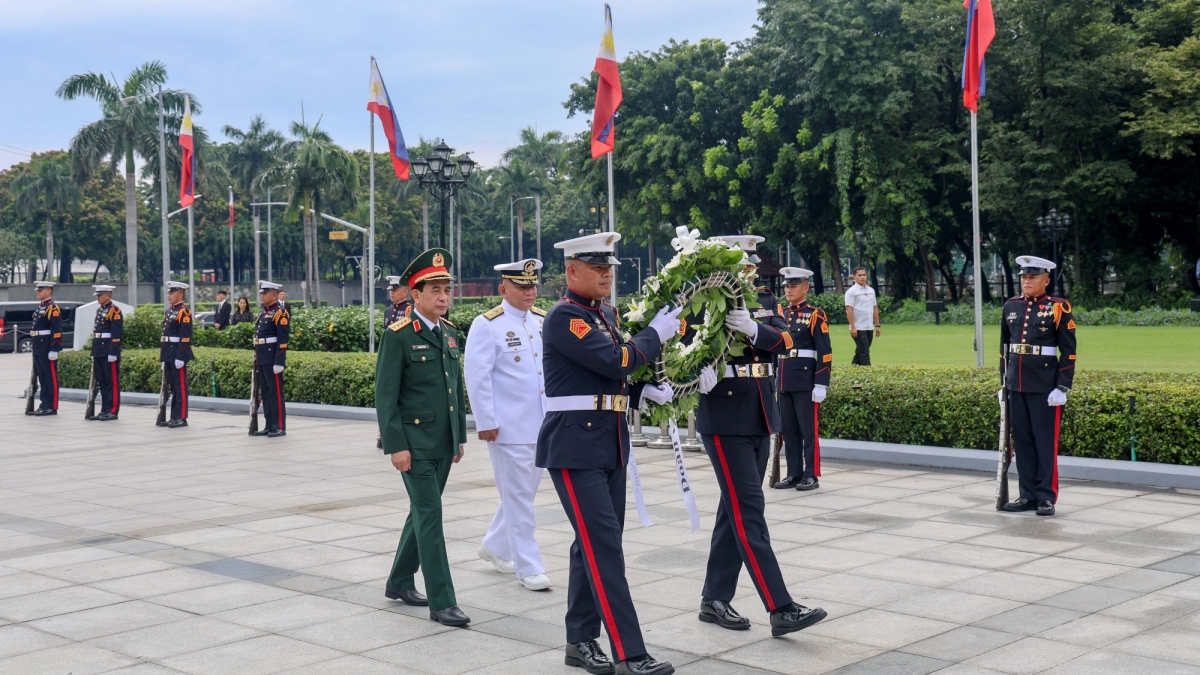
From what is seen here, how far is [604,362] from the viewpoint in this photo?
5031 mm

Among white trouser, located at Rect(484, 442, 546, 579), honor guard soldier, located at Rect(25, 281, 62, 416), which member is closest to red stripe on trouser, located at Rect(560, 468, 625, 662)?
white trouser, located at Rect(484, 442, 546, 579)

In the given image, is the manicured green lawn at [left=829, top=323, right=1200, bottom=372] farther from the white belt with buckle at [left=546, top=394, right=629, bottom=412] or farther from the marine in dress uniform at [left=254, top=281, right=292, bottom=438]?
the white belt with buckle at [left=546, top=394, right=629, bottom=412]

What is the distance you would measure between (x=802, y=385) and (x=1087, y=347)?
52.1 ft

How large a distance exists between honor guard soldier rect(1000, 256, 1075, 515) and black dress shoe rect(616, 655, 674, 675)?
15.7 feet

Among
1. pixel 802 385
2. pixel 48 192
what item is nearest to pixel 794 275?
pixel 802 385

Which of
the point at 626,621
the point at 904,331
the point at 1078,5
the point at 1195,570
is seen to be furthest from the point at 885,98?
the point at 626,621

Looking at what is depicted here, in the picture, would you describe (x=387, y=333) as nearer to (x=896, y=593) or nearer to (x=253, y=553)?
(x=253, y=553)

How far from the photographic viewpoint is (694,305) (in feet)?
18.0

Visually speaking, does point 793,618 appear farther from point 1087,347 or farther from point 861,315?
point 1087,347

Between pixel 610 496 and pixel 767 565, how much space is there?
882mm

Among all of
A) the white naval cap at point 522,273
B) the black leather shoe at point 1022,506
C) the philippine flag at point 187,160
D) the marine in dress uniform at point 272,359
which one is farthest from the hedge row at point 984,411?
the philippine flag at point 187,160

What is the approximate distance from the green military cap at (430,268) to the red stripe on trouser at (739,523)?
5.71 feet

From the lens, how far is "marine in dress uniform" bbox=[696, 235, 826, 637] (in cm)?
555

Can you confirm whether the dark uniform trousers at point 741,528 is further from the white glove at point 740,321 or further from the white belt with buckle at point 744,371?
the white glove at point 740,321
